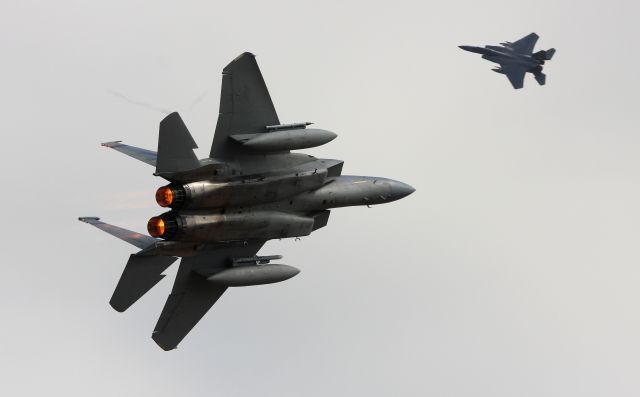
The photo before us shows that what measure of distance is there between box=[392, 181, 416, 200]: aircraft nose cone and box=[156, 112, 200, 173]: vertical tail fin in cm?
871

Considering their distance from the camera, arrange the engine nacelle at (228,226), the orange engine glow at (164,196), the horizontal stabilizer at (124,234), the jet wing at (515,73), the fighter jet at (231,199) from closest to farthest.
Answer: the orange engine glow at (164,196) → the fighter jet at (231,199) → the engine nacelle at (228,226) → the horizontal stabilizer at (124,234) → the jet wing at (515,73)

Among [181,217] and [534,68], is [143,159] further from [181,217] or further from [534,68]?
[534,68]

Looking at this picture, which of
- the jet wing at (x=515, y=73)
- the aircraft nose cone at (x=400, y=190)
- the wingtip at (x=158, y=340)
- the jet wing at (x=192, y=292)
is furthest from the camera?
the jet wing at (x=515, y=73)

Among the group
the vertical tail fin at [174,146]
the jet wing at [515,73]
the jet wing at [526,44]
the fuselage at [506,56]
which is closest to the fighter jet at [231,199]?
the vertical tail fin at [174,146]

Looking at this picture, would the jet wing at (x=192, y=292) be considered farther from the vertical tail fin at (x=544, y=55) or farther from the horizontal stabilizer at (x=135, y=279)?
the vertical tail fin at (x=544, y=55)

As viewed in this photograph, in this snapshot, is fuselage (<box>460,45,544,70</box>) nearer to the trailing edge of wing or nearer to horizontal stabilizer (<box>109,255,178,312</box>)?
the trailing edge of wing

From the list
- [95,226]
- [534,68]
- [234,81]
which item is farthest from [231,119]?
[534,68]

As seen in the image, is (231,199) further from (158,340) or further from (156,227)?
(158,340)

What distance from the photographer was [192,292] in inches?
1571

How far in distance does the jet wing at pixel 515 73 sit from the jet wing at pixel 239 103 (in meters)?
27.5

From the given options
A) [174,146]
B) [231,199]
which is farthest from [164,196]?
[231,199]

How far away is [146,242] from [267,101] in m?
5.90

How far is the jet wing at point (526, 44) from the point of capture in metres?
62.2

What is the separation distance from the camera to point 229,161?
36094mm
